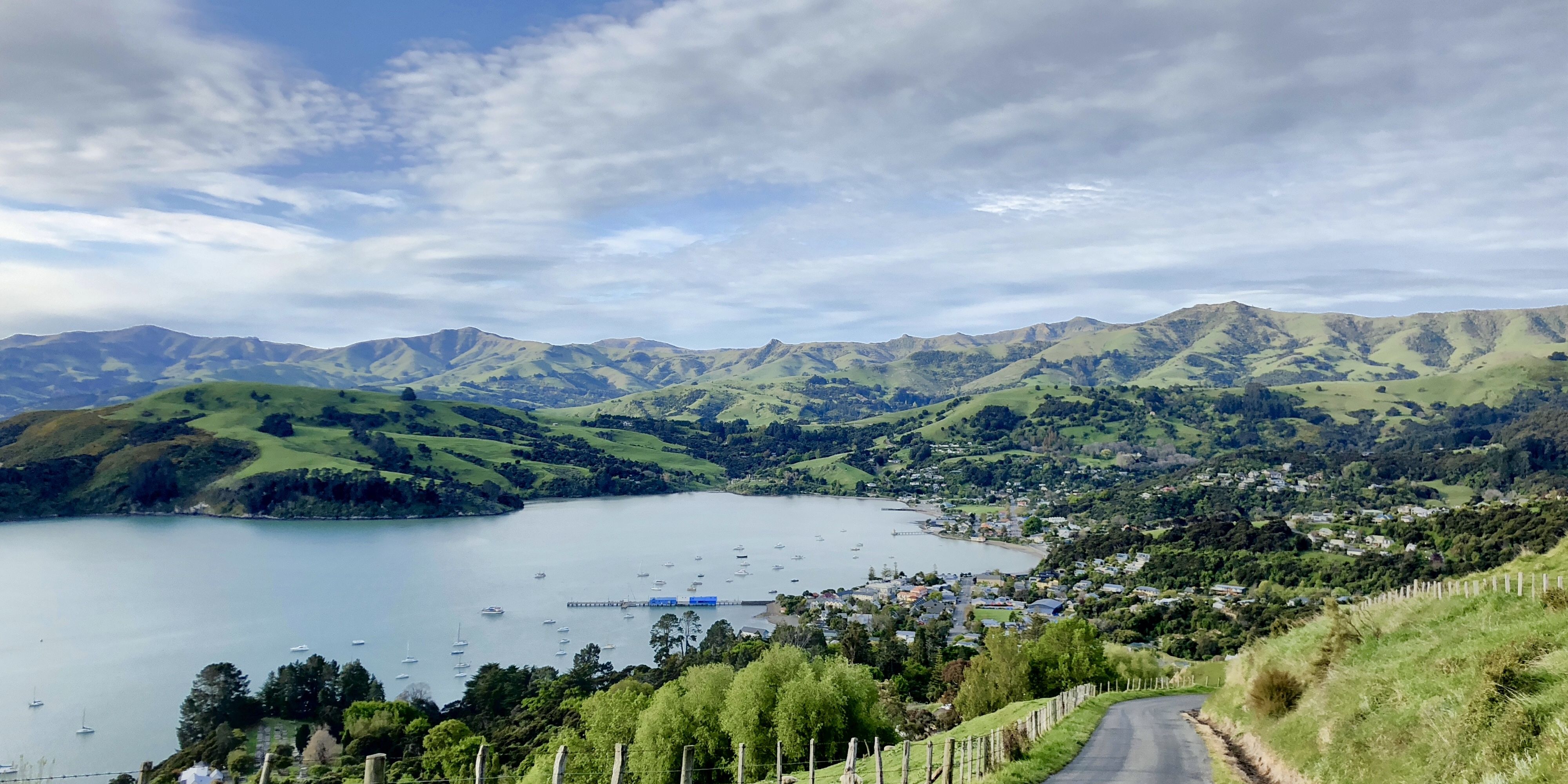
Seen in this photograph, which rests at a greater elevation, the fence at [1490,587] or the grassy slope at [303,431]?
the grassy slope at [303,431]

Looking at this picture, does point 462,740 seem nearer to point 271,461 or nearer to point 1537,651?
point 1537,651

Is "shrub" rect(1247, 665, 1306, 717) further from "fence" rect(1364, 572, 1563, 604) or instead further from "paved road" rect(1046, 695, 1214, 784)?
"fence" rect(1364, 572, 1563, 604)

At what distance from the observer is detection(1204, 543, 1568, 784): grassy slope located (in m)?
7.77

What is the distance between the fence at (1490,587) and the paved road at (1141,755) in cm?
501

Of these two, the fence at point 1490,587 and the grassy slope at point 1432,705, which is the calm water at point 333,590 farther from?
the grassy slope at point 1432,705

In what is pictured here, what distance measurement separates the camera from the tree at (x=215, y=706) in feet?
148

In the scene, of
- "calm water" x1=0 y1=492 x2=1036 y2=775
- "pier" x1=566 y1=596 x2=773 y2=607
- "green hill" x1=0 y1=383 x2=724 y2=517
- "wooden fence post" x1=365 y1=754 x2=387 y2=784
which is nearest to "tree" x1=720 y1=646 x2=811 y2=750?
"wooden fence post" x1=365 y1=754 x2=387 y2=784

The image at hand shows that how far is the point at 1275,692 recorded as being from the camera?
14.3m

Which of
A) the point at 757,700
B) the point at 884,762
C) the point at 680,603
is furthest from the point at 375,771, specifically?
the point at 680,603

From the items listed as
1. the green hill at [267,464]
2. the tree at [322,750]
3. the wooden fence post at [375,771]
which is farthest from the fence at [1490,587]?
the green hill at [267,464]

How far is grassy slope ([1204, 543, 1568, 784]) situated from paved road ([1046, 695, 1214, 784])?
51.9 inches

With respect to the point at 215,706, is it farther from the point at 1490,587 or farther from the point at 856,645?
the point at 1490,587

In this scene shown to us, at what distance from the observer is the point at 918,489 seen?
17888cm

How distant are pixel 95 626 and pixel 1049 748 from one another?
3257 inches
